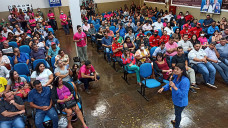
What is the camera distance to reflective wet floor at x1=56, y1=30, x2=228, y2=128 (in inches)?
134

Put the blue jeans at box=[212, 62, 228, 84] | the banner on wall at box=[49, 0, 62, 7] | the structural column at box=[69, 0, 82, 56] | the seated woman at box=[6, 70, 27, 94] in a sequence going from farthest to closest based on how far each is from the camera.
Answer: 1. the banner on wall at box=[49, 0, 62, 7]
2. the structural column at box=[69, 0, 82, 56]
3. the blue jeans at box=[212, 62, 228, 84]
4. the seated woman at box=[6, 70, 27, 94]

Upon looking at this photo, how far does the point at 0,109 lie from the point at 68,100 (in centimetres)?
119

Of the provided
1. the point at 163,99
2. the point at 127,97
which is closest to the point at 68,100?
the point at 127,97

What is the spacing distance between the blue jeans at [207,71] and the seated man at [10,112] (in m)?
4.70

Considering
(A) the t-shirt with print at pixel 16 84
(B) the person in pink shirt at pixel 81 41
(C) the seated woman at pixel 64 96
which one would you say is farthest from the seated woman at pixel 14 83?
(B) the person in pink shirt at pixel 81 41

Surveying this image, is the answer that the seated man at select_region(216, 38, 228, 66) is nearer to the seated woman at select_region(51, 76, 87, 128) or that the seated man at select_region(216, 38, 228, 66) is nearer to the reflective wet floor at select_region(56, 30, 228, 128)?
the reflective wet floor at select_region(56, 30, 228, 128)

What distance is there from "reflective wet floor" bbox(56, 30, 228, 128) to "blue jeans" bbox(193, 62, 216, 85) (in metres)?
0.25

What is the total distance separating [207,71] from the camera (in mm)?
4559

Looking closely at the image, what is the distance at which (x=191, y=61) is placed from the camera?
488 cm

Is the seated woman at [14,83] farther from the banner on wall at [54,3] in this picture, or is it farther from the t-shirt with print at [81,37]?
the banner on wall at [54,3]

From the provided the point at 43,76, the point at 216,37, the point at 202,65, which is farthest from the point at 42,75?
the point at 216,37

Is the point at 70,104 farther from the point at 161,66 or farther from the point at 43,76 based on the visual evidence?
the point at 161,66

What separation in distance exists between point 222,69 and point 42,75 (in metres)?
5.18

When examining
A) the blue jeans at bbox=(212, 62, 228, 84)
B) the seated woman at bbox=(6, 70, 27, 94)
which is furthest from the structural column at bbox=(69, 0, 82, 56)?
the blue jeans at bbox=(212, 62, 228, 84)
